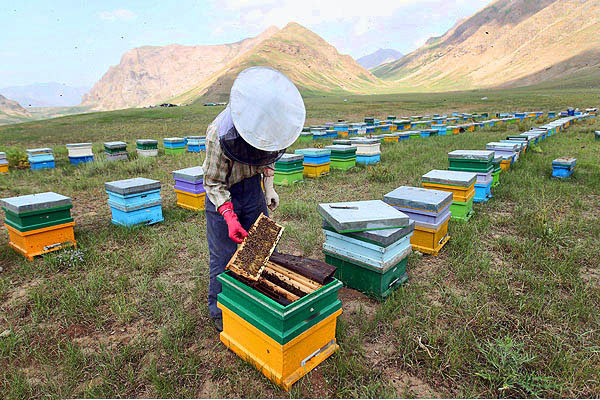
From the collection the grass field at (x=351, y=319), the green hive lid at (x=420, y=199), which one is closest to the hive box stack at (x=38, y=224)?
the grass field at (x=351, y=319)

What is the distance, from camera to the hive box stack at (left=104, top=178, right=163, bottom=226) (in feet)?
15.9

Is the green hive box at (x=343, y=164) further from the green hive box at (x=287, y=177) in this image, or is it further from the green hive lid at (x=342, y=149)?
the green hive box at (x=287, y=177)

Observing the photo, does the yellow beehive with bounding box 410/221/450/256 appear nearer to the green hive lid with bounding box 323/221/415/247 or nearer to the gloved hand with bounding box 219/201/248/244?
the green hive lid with bounding box 323/221/415/247

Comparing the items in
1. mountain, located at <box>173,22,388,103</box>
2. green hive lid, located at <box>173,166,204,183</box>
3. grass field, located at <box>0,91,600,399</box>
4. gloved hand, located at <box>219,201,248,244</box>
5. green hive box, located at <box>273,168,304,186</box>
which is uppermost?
mountain, located at <box>173,22,388,103</box>

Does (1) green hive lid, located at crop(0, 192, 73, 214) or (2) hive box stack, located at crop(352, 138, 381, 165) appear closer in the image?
(1) green hive lid, located at crop(0, 192, 73, 214)

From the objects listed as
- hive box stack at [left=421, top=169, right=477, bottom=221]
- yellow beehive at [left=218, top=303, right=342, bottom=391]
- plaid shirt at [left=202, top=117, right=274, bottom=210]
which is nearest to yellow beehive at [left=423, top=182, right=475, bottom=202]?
hive box stack at [left=421, top=169, right=477, bottom=221]

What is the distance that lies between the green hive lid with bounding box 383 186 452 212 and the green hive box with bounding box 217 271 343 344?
6.33 ft

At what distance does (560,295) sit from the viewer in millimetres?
3111

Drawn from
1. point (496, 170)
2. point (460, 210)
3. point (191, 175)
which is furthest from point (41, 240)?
point (496, 170)

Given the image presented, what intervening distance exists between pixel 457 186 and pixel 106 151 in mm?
10354

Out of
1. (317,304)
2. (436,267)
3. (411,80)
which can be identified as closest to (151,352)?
(317,304)

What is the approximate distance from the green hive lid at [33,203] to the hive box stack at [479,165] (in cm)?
613

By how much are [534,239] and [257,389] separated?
4138 millimetres

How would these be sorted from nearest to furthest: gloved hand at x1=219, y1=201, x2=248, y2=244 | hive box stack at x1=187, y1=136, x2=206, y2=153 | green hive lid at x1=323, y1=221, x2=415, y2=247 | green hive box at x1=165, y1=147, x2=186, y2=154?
gloved hand at x1=219, y1=201, x2=248, y2=244 → green hive lid at x1=323, y1=221, x2=415, y2=247 → green hive box at x1=165, y1=147, x2=186, y2=154 → hive box stack at x1=187, y1=136, x2=206, y2=153
